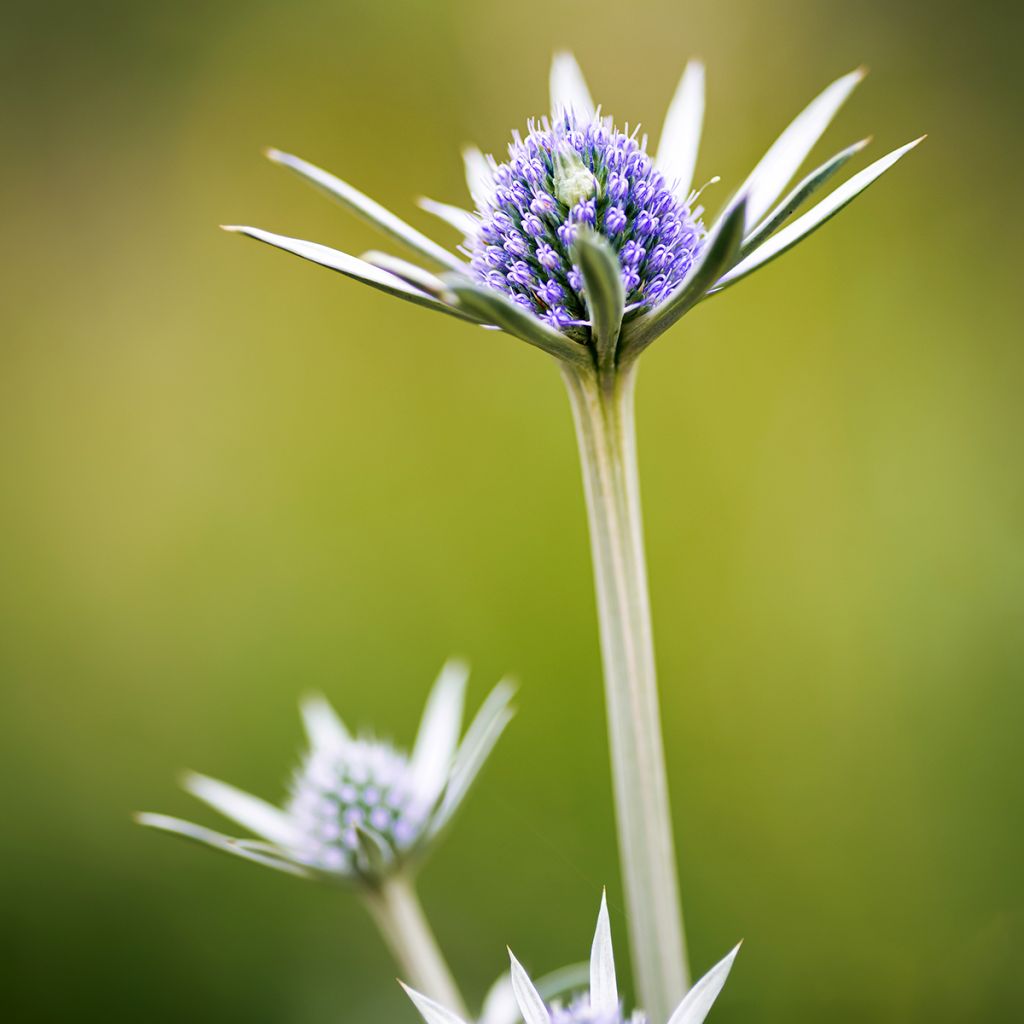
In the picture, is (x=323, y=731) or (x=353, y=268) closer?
(x=353, y=268)

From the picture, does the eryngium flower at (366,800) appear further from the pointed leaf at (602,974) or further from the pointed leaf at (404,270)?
the pointed leaf at (404,270)

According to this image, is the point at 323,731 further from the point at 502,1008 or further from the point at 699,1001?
the point at 699,1001

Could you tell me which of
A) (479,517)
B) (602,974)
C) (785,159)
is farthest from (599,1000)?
(479,517)

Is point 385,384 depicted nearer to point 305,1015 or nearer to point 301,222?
point 301,222

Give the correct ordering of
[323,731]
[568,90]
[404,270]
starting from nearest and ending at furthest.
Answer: [404,270] → [568,90] → [323,731]

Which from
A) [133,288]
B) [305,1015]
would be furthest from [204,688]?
[133,288]

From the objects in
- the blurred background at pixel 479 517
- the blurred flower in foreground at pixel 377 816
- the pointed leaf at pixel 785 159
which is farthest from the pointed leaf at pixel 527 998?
the blurred background at pixel 479 517
